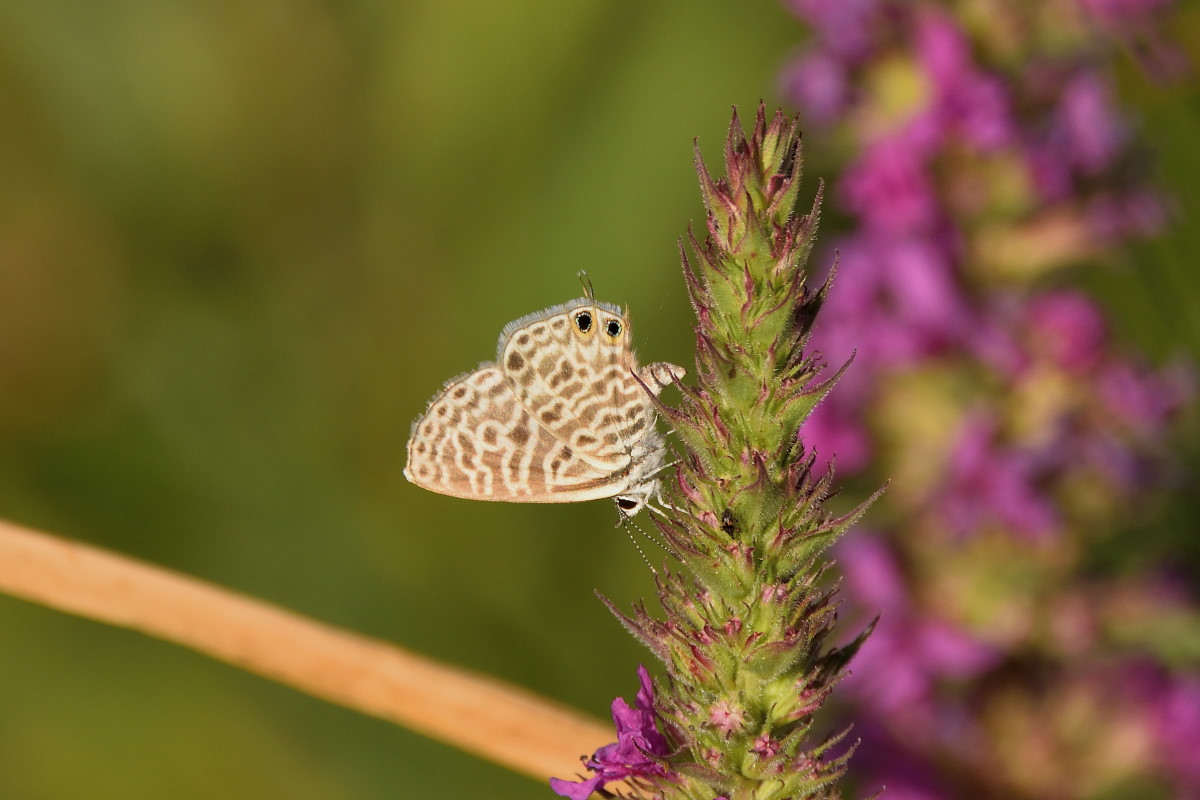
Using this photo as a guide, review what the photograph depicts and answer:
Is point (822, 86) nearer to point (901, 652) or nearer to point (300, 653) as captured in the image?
point (901, 652)

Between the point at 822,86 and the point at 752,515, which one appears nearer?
the point at 752,515

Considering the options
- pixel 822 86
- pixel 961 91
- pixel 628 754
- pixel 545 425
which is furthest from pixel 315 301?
pixel 628 754

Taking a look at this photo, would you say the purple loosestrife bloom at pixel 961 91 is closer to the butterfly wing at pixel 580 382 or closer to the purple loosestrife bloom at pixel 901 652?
the purple loosestrife bloom at pixel 901 652

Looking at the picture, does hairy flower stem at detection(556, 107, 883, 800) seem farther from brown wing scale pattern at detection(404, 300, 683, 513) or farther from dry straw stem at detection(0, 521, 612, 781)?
brown wing scale pattern at detection(404, 300, 683, 513)

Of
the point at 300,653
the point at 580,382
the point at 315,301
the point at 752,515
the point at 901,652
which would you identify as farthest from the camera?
the point at 315,301

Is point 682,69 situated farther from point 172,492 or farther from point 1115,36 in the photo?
point 172,492

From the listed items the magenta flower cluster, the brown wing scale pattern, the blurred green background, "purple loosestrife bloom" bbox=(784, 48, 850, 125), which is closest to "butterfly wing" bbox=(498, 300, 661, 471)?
the brown wing scale pattern

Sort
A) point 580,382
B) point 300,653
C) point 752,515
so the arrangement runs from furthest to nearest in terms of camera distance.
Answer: point 580,382 → point 300,653 → point 752,515
